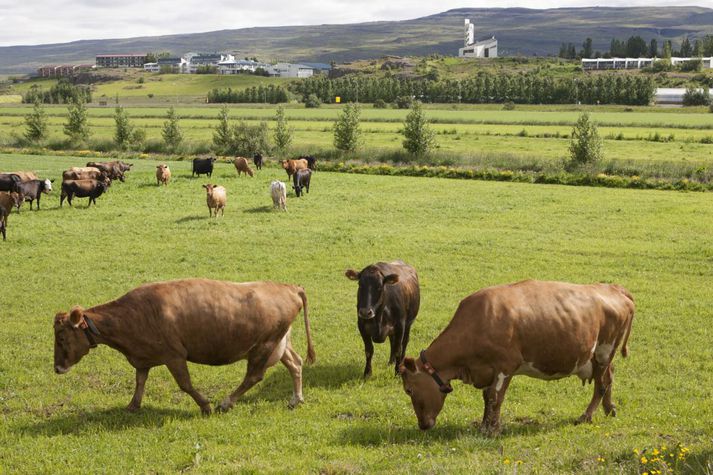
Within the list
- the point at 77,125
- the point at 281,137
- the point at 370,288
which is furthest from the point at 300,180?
the point at 77,125

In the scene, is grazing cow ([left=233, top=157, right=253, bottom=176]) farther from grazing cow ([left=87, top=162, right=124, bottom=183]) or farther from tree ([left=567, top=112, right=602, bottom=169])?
tree ([left=567, top=112, right=602, bottom=169])

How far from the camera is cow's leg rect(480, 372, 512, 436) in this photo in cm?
1016

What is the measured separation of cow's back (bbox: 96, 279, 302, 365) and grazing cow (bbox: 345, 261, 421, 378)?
1556mm

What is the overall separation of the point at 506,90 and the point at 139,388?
14815 cm

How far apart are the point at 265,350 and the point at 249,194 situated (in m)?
28.2

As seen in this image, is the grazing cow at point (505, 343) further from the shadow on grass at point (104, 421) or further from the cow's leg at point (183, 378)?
the shadow on grass at point (104, 421)

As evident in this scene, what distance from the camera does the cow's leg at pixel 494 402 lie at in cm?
1016

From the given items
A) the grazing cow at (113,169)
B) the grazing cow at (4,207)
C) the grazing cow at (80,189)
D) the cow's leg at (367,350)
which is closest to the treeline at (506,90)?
the grazing cow at (113,169)

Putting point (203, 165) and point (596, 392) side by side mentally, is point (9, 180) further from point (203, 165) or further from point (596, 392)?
point (596, 392)

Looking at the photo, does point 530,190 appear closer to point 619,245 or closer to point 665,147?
point 619,245

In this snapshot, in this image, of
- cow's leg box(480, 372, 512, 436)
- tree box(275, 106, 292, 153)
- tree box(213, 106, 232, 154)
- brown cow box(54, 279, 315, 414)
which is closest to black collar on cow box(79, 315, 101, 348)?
brown cow box(54, 279, 315, 414)

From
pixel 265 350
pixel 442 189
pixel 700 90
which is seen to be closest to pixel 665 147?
pixel 442 189

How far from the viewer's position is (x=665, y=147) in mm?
67500

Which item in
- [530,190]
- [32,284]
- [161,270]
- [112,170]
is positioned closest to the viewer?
[32,284]
